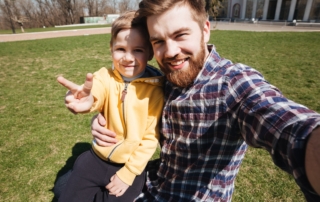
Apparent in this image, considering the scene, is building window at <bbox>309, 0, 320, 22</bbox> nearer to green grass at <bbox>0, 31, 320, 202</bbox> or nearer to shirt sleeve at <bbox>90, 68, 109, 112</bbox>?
green grass at <bbox>0, 31, 320, 202</bbox>

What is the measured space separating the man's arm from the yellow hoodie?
1058mm

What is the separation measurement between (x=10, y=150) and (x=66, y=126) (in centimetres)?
103

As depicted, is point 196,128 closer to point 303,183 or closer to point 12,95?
point 303,183

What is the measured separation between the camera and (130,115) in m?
1.59

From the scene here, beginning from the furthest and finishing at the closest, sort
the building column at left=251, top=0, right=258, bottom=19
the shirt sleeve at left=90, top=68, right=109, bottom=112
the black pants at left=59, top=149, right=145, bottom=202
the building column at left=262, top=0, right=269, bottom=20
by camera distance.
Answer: the building column at left=251, top=0, right=258, bottom=19, the building column at left=262, top=0, right=269, bottom=20, the black pants at left=59, top=149, right=145, bottom=202, the shirt sleeve at left=90, top=68, right=109, bottom=112

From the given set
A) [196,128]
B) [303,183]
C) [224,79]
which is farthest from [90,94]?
[303,183]

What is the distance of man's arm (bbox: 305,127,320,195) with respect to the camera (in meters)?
0.73

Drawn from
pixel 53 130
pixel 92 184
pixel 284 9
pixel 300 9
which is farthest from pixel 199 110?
pixel 284 9

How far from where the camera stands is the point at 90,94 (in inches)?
58.8

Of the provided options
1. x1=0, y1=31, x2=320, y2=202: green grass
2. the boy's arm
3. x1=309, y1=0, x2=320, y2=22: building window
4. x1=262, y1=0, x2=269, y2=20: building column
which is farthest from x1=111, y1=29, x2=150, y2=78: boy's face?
x1=262, y1=0, x2=269, y2=20: building column

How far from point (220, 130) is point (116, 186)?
35.4 inches

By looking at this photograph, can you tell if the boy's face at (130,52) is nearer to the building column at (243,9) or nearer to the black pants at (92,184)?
the black pants at (92,184)

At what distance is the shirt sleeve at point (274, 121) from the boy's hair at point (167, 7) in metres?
0.53

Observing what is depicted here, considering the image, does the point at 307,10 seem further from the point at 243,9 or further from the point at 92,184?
the point at 92,184
